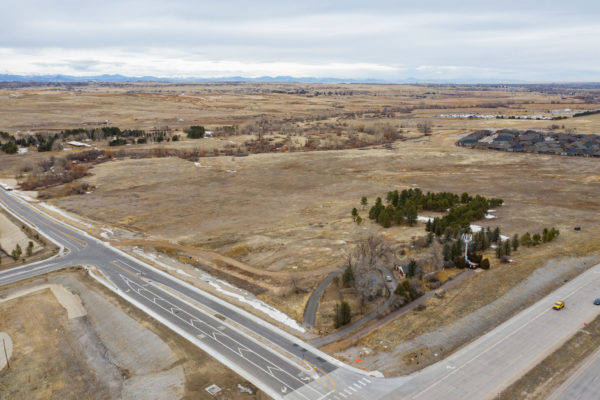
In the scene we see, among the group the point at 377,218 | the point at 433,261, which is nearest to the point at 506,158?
the point at 377,218

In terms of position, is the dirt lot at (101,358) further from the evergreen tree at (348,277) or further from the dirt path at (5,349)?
Answer: the evergreen tree at (348,277)

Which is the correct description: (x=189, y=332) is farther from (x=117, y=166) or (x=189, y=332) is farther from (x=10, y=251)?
(x=117, y=166)

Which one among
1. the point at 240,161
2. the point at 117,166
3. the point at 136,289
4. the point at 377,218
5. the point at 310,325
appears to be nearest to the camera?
the point at 310,325

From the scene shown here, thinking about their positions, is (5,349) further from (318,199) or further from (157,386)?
(318,199)

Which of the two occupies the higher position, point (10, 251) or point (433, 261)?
point (433, 261)

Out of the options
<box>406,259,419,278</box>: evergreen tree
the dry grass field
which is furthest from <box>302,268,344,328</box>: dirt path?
<box>406,259,419,278</box>: evergreen tree

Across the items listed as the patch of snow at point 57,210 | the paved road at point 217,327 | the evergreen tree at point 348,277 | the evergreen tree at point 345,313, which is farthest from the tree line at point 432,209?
the patch of snow at point 57,210
